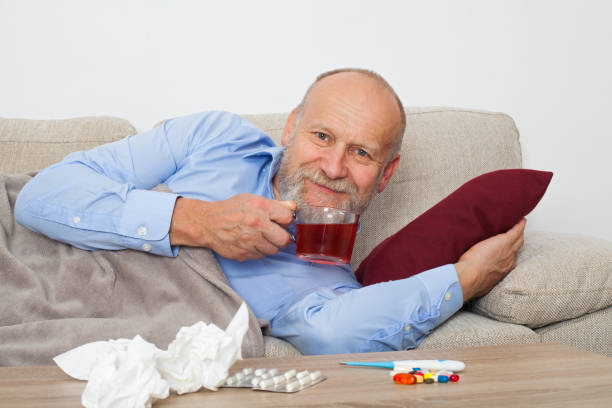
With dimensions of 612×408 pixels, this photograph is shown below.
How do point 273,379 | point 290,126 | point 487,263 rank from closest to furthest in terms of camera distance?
point 273,379
point 487,263
point 290,126

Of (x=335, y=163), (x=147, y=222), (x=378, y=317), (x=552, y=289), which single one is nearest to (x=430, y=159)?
(x=335, y=163)

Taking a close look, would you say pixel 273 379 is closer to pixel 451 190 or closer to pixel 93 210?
pixel 93 210

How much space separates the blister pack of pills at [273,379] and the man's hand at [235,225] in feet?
1.56

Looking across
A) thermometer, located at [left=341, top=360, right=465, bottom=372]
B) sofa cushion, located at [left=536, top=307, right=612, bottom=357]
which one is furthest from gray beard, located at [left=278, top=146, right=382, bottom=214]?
thermometer, located at [left=341, top=360, right=465, bottom=372]

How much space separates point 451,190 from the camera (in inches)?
81.7

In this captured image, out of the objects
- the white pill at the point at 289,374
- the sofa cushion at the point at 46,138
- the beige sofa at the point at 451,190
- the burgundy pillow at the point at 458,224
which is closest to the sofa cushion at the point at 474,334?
the beige sofa at the point at 451,190

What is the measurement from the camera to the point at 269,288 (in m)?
1.55

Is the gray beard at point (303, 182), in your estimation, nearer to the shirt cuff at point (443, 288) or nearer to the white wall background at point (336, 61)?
the shirt cuff at point (443, 288)

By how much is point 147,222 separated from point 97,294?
20cm

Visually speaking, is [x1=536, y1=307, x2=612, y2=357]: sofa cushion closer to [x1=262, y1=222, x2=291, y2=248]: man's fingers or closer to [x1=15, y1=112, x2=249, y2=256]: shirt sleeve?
[x1=262, y1=222, x2=291, y2=248]: man's fingers

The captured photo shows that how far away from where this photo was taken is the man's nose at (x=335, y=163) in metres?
1.60

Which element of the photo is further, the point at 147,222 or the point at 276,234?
the point at 147,222

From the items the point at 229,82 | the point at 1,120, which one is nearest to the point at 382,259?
the point at 229,82

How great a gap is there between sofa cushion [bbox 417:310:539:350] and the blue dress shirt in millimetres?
34
